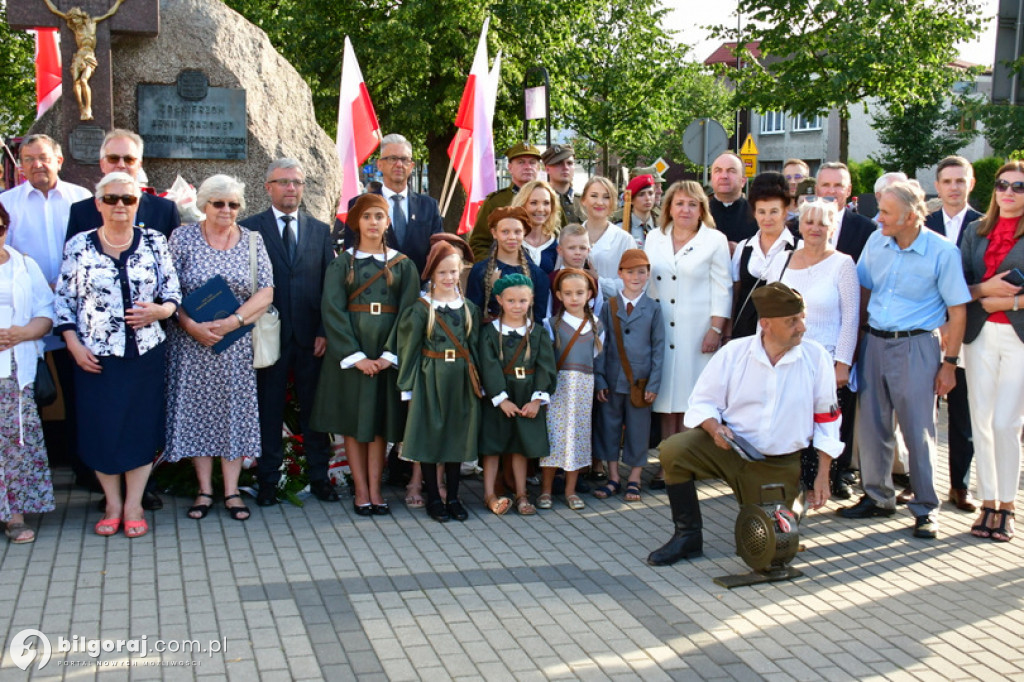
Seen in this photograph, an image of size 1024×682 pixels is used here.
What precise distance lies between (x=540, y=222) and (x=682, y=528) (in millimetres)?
2522

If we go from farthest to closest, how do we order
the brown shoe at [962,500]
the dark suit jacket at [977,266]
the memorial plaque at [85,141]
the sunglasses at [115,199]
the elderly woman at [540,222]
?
the memorial plaque at [85,141]
the elderly woman at [540,222]
the brown shoe at [962,500]
the dark suit jacket at [977,266]
the sunglasses at [115,199]

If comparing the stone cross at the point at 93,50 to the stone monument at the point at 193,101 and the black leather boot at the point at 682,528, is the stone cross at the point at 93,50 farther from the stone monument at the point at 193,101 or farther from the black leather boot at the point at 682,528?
the black leather boot at the point at 682,528

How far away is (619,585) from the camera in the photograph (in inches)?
206

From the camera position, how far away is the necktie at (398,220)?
23.6 feet

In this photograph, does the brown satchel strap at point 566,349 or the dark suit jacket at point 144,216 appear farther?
the brown satchel strap at point 566,349

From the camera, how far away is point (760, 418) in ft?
18.0

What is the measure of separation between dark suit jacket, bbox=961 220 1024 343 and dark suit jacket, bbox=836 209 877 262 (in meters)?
0.66

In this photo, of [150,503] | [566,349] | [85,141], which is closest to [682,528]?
[566,349]

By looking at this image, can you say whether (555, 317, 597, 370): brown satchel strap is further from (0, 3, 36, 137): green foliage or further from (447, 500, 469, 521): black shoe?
(0, 3, 36, 137): green foliage

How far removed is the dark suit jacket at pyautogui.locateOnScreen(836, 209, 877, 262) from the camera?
7035 mm

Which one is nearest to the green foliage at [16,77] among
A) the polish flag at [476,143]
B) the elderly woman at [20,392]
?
the polish flag at [476,143]

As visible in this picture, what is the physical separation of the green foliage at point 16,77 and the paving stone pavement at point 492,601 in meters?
22.9

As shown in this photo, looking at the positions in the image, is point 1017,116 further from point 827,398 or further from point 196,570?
point 196,570

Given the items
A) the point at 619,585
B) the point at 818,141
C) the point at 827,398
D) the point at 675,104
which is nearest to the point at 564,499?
the point at 619,585
